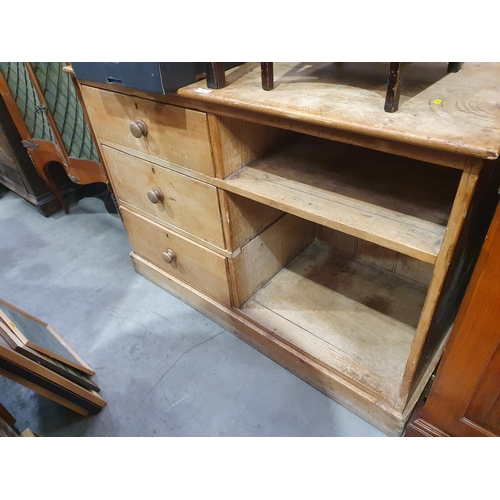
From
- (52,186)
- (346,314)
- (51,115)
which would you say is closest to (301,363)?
(346,314)

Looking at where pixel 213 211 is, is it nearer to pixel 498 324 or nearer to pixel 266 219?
pixel 266 219

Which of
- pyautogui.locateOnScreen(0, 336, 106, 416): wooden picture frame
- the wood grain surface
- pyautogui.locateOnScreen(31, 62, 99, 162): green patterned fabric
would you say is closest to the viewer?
the wood grain surface

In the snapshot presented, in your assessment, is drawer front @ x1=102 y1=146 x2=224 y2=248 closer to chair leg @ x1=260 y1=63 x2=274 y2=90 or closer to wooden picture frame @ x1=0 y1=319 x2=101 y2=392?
chair leg @ x1=260 y1=63 x2=274 y2=90

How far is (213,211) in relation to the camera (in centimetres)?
108

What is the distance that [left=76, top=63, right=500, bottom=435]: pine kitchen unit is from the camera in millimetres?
688

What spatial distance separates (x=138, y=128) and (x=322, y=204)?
558 millimetres

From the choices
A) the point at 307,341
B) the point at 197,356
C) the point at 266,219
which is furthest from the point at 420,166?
the point at 197,356

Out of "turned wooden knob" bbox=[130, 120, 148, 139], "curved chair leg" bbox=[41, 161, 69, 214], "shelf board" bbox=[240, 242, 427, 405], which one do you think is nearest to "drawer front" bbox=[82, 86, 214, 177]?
"turned wooden knob" bbox=[130, 120, 148, 139]

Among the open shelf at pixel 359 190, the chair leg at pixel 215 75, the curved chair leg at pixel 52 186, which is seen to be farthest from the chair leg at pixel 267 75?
the curved chair leg at pixel 52 186

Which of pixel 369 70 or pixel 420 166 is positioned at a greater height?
pixel 369 70

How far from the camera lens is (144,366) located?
4.19 feet

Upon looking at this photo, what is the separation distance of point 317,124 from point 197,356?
2.93 ft

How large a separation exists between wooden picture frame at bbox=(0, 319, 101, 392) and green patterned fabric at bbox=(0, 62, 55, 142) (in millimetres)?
1067

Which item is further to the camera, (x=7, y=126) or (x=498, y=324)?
(x=7, y=126)
